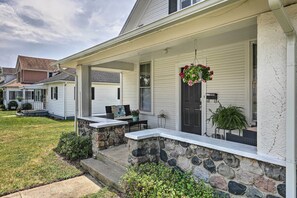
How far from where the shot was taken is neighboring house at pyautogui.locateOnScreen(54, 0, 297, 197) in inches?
78.3

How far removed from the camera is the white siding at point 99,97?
1409 centimetres

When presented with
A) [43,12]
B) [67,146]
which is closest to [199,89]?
[67,146]

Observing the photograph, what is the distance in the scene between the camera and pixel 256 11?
2.21 metres

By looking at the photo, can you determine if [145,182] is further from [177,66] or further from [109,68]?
[109,68]

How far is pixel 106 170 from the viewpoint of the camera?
3979 millimetres

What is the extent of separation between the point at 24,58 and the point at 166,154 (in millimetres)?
27569

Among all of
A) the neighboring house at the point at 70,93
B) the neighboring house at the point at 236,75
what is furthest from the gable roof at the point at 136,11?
the neighboring house at the point at 70,93

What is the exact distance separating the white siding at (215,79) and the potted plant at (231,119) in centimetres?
22

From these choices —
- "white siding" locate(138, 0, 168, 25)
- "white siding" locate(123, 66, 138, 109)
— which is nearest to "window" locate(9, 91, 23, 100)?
"white siding" locate(123, 66, 138, 109)

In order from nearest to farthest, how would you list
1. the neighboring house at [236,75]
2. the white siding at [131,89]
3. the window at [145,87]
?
1. the neighboring house at [236,75]
2. the window at [145,87]
3. the white siding at [131,89]

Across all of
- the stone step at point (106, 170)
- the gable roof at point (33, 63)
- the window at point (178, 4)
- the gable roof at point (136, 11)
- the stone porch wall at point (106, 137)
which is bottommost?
the stone step at point (106, 170)

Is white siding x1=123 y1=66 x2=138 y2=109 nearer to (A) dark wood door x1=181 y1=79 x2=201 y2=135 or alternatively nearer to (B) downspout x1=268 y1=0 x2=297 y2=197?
(A) dark wood door x1=181 y1=79 x2=201 y2=135

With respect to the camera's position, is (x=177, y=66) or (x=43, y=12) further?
(x=43, y=12)

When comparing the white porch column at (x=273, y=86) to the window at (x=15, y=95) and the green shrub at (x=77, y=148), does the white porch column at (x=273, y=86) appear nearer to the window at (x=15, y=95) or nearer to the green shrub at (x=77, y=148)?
the green shrub at (x=77, y=148)
